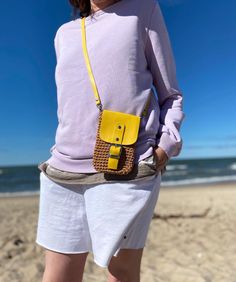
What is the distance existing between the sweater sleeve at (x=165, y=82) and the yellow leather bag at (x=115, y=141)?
10 cm

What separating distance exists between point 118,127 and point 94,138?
0.09 meters

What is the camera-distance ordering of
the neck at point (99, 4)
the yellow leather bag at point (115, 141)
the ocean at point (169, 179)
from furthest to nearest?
the ocean at point (169, 179) → the neck at point (99, 4) → the yellow leather bag at point (115, 141)

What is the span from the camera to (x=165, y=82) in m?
1.43

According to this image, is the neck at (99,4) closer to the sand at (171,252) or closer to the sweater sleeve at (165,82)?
the sweater sleeve at (165,82)

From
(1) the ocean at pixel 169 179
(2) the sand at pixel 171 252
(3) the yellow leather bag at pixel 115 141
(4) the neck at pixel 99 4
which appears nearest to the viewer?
(3) the yellow leather bag at pixel 115 141

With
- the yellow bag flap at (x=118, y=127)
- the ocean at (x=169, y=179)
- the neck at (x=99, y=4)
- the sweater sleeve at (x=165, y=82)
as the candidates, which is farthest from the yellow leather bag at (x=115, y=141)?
the ocean at (x=169, y=179)

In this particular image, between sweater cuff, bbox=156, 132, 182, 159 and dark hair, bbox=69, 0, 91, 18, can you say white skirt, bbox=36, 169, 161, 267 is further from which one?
dark hair, bbox=69, 0, 91, 18

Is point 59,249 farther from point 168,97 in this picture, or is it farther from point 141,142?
point 168,97

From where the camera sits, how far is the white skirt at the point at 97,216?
4.29ft

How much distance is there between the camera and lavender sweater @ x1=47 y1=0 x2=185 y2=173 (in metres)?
1.35

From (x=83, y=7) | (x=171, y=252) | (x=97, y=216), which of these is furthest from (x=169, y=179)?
(x=97, y=216)

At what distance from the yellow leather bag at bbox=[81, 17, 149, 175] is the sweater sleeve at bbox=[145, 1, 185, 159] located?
0.33 ft

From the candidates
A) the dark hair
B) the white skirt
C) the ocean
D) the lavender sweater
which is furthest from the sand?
the ocean

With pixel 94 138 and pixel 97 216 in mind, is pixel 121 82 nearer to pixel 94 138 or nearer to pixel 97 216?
pixel 94 138
